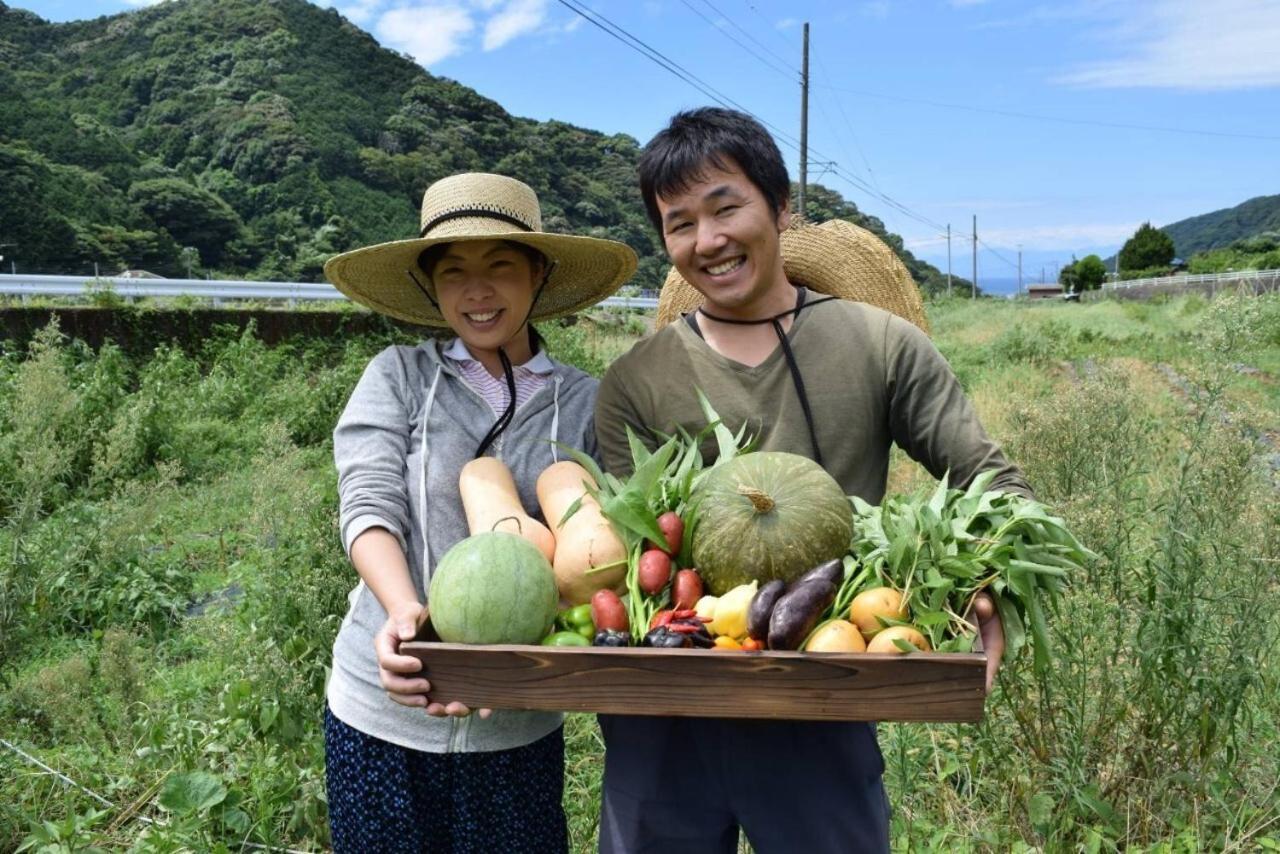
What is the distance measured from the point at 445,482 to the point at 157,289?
18.8 metres

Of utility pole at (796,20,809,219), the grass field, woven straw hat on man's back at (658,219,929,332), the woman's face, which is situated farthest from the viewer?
utility pole at (796,20,809,219)

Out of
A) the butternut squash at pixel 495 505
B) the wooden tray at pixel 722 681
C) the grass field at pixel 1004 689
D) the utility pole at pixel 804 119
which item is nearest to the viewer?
the wooden tray at pixel 722 681

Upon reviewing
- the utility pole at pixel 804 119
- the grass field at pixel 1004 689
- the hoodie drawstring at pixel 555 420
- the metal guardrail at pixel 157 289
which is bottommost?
the grass field at pixel 1004 689

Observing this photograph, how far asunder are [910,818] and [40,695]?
148 inches

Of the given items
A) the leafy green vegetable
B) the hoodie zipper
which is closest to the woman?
the hoodie zipper

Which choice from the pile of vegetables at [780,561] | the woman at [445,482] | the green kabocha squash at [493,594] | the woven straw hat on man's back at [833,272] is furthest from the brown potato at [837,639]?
the woven straw hat on man's back at [833,272]

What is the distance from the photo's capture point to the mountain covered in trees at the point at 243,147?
132 ft

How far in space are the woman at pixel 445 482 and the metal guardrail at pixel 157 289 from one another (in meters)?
Answer: 8.03

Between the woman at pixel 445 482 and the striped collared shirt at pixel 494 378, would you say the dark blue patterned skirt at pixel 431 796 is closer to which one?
the woman at pixel 445 482

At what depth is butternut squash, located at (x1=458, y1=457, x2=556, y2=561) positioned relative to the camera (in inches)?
90.7

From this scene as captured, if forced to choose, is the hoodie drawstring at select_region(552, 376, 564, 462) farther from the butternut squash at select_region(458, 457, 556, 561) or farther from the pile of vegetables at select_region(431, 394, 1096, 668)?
the pile of vegetables at select_region(431, 394, 1096, 668)

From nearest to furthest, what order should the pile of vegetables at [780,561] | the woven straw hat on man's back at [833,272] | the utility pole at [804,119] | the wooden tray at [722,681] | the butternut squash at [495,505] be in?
the wooden tray at [722,681]
the pile of vegetables at [780,561]
the butternut squash at [495,505]
the woven straw hat on man's back at [833,272]
the utility pole at [804,119]

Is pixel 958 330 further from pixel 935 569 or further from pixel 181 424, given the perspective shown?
pixel 935 569

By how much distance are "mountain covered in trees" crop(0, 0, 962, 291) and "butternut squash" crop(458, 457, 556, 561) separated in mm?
33100
